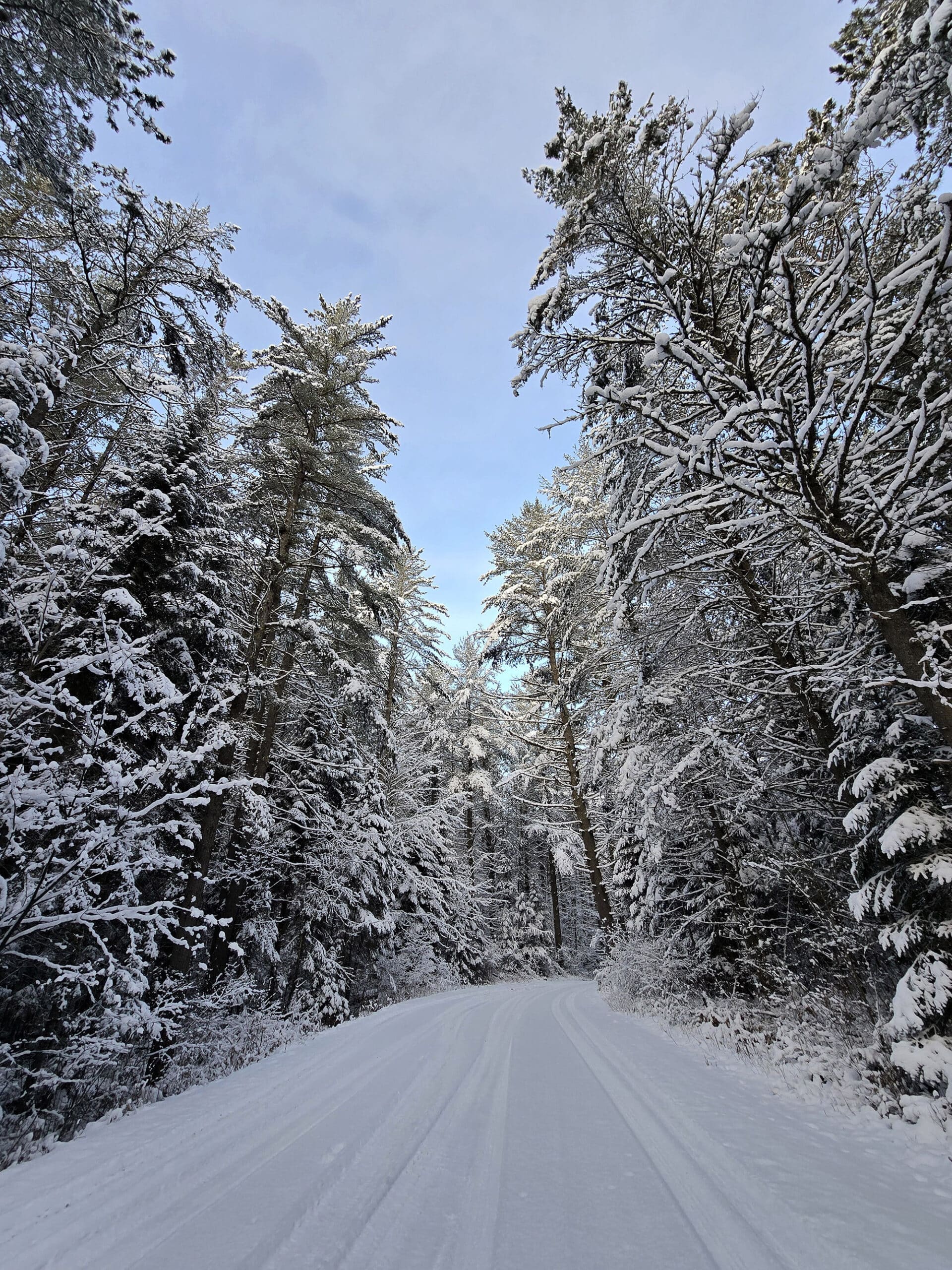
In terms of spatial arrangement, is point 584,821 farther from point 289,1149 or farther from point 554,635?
point 289,1149

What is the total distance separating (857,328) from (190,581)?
8425 mm

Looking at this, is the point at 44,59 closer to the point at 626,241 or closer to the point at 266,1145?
the point at 626,241

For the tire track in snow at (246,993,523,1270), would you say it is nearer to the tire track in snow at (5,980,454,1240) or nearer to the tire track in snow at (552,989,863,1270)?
the tire track in snow at (5,980,454,1240)

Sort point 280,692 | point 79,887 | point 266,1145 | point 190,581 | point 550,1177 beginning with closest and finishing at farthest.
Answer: point 550,1177 < point 266,1145 < point 79,887 < point 190,581 < point 280,692

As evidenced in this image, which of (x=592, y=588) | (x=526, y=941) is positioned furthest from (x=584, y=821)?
(x=526, y=941)

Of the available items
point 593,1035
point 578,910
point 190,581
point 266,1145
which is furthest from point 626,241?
point 578,910

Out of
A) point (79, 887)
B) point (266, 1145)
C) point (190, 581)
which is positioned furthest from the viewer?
point (190, 581)

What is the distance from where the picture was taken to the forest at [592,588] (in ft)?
13.0

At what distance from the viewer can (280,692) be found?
1041cm

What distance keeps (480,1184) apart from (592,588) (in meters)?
6.56

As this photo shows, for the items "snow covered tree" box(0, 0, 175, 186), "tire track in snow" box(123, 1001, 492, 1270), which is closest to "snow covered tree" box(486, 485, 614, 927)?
"tire track in snow" box(123, 1001, 492, 1270)

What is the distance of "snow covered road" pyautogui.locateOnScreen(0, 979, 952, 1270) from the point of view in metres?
2.39

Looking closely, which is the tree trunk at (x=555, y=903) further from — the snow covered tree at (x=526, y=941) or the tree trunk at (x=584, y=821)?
the tree trunk at (x=584, y=821)

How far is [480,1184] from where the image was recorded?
120 inches
